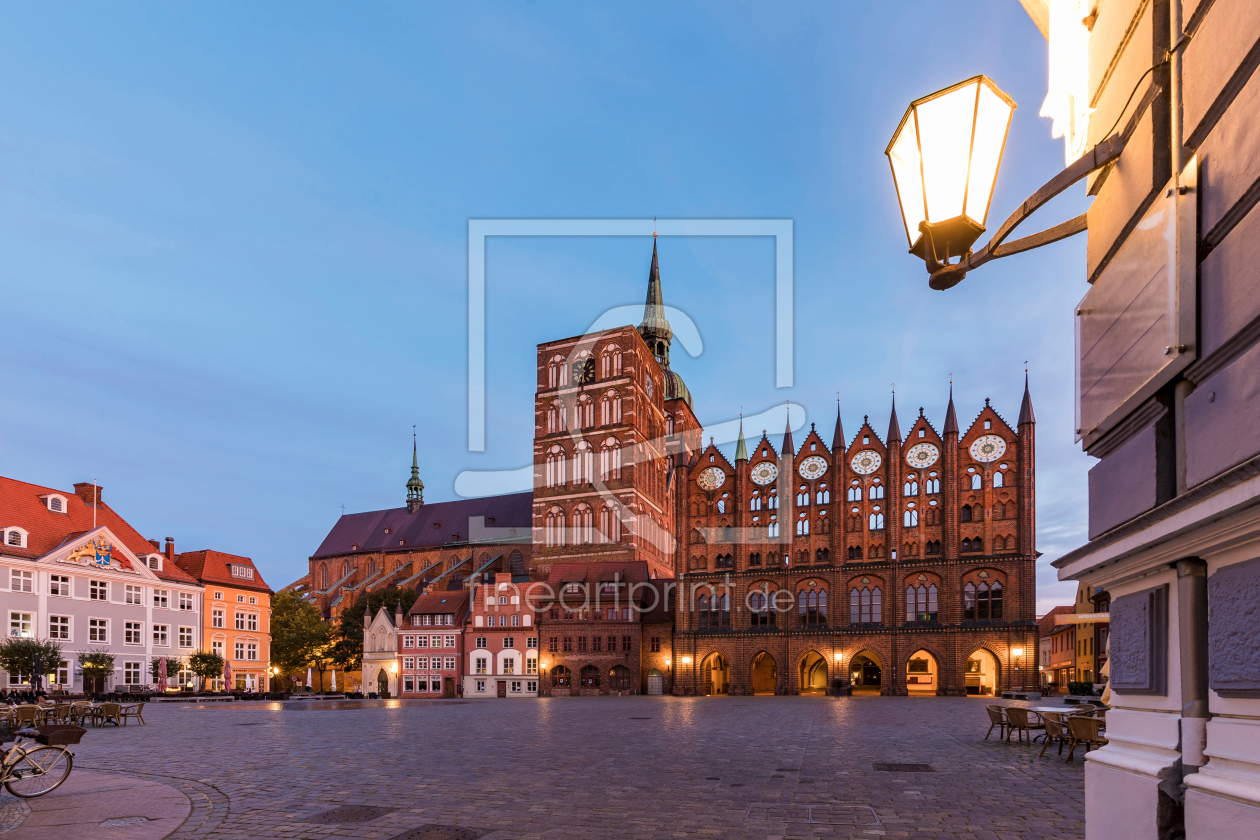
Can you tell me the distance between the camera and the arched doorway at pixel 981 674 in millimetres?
48844

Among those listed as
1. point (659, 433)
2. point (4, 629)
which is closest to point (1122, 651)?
point (4, 629)

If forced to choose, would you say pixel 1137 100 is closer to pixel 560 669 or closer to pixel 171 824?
pixel 171 824

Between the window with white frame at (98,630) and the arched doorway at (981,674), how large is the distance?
51.5 meters

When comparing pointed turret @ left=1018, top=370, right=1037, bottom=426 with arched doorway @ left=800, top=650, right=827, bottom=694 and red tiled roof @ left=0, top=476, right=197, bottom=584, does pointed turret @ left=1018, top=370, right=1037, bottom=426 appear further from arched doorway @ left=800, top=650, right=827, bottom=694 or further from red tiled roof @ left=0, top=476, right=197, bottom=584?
red tiled roof @ left=0, top=476, right=197, bottom=584

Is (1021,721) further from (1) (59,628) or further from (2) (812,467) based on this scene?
(1) (59,628)

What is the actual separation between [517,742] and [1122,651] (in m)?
15.8

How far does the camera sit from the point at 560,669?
2314 inches

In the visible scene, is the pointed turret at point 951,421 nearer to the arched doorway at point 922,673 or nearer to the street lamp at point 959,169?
the arched doorway at point 922,673

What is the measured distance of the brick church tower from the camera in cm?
6912

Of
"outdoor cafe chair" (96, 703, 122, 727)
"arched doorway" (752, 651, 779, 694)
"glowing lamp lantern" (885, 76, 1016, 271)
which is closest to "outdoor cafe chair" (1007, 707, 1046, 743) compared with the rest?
"glowing lamp lantern" (885, 76, 1016, 271)

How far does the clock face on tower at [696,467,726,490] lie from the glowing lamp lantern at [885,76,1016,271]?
53.2m

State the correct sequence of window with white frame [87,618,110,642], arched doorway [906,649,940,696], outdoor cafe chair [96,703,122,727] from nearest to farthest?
outdoor cafe chair [96,703,122,727] < window with white frame [87,618,110,642] < arched doorway [906,649,940,696]

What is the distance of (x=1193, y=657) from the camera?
2.75 m

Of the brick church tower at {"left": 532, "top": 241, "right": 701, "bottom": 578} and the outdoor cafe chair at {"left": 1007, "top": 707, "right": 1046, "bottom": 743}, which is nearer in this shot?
the outdoor cafe chair at {"left": 1007, "top": 707, "right": 1046, "bottom": 743}
